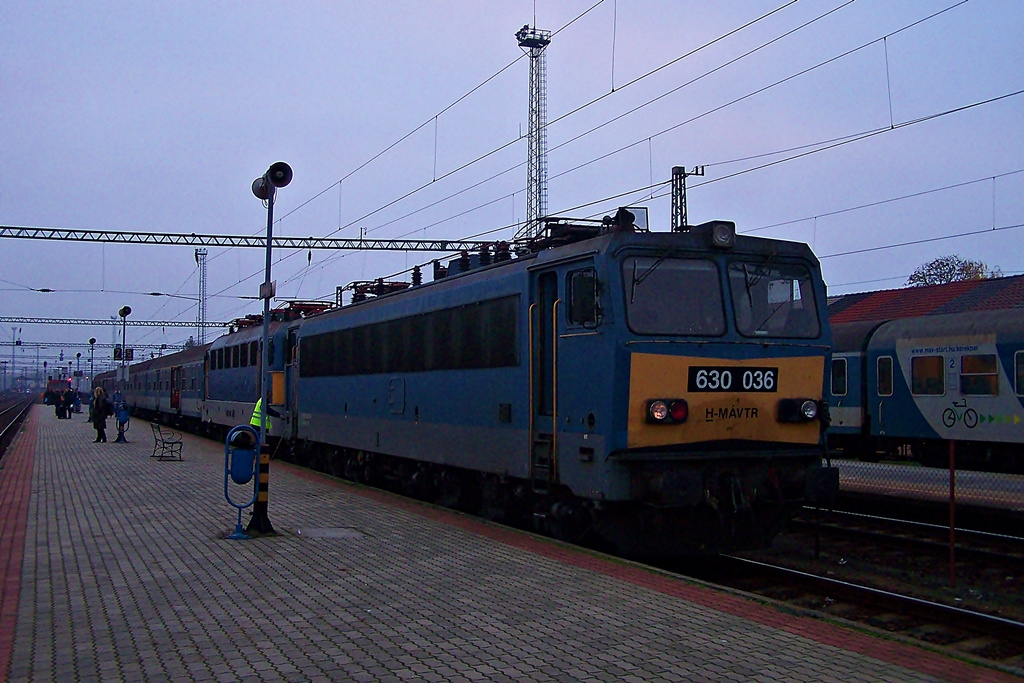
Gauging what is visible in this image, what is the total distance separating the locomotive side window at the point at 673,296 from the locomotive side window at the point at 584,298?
0.32 metres

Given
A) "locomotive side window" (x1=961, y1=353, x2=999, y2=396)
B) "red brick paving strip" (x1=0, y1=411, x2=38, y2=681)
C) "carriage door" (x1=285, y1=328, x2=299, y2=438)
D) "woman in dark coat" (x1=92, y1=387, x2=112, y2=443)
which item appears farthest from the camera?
"woman in dark coat" (x1=92, y1=387, x2=112, y2=443)

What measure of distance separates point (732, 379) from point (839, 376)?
47.7 feet

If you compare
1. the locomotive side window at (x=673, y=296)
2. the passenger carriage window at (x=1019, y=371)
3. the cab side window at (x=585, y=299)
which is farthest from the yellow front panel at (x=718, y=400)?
the passenger carriage window at (x=1019, y=371)

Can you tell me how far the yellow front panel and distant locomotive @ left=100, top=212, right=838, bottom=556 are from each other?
16 millimetres

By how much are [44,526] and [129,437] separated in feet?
72.4

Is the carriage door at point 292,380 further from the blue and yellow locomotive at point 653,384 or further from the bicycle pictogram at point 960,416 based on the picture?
the bicycle pictogram at point 960,416

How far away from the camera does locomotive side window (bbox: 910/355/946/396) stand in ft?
66.8

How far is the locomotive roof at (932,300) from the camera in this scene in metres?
27.7

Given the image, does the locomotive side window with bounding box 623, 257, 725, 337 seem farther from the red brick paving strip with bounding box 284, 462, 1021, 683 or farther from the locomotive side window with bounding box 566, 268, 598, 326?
the red brick paving strip with bounding box 284, 462, 1021, 683

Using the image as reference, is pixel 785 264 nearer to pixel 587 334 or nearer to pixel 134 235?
pixel 587 334

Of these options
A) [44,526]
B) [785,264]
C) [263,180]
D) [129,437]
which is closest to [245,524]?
[44,526]

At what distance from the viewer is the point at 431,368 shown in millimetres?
13562

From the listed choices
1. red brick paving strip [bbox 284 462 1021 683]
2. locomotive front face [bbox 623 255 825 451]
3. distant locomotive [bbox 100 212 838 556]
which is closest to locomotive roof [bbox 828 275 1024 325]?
locomotive front face [bbox 623 255 825 451]

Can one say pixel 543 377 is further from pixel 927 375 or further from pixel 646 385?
pixel 927 375
